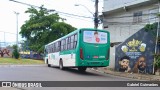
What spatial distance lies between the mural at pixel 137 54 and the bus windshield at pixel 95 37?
3.14 metres

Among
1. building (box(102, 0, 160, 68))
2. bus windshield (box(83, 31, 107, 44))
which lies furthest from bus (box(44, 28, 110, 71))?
building (box(102, 0, 160, 68))

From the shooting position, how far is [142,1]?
82.0 ft

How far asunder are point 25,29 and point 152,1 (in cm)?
3792

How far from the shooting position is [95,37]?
18.7 metres

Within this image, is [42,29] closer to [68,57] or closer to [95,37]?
[68,57]

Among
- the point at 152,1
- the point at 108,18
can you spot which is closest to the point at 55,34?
the point at 108,18

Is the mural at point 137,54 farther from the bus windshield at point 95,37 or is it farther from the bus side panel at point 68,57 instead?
the bus side panel at point 68,57

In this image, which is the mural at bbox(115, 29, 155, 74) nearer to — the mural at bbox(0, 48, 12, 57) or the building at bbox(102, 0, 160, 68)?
the building at bbox(102, 0, 160, 68)

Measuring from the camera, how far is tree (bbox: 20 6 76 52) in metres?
53.9

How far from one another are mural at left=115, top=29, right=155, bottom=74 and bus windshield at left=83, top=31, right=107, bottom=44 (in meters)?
3.14

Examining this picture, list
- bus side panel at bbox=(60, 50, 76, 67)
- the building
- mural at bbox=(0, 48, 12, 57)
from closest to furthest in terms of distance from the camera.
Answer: bus side panel at bbox=(60, 50, 76, 67)
the building
mural at bbox=(0, 48, 12, 57)

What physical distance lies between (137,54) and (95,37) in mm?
4119

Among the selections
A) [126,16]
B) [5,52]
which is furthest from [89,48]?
[5,52]

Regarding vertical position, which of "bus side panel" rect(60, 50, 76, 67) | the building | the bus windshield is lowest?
"bus side panel" rect(60, 50, 76, 67)
